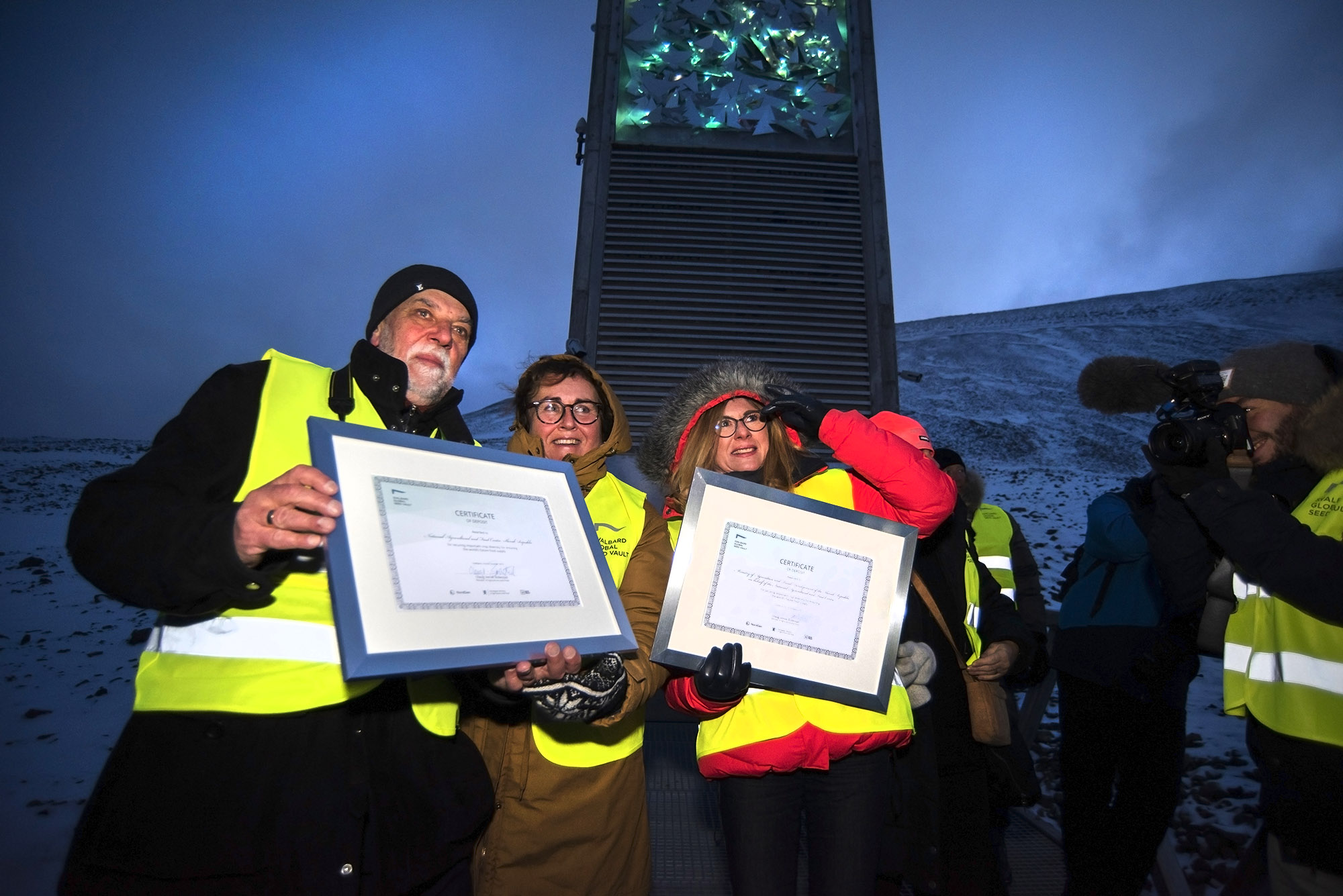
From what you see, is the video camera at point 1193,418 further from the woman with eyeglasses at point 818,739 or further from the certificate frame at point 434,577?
the certificate frame at point 434,577

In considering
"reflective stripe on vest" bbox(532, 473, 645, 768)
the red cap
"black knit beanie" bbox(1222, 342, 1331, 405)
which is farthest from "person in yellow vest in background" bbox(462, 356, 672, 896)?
"black knit beanie" bbox(1222, 342, 1331, 405)

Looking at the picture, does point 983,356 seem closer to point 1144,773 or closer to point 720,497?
point 1144,773

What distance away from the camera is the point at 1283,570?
1.34 metres

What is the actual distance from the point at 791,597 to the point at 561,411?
2.57ft

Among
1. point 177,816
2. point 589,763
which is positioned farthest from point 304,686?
point 589,763

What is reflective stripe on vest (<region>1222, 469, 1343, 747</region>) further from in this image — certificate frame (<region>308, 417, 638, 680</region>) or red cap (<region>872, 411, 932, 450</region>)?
certificate frame (<region>308, 417, 638, 680</region>)

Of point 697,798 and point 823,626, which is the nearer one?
point 823,626

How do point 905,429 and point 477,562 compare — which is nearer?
point 477,562

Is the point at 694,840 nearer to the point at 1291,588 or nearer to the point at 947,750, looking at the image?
the point at 947,750

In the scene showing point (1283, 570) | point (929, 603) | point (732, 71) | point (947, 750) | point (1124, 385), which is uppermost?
point (732, 71)

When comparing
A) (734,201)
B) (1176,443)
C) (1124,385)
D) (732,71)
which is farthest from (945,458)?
(732,71)

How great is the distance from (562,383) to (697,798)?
2442 mm

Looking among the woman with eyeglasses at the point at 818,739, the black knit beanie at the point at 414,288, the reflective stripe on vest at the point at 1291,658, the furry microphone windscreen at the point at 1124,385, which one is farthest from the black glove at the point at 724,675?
the furry microphone windscreen at the point at 1124,385

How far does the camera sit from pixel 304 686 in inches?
39.4
